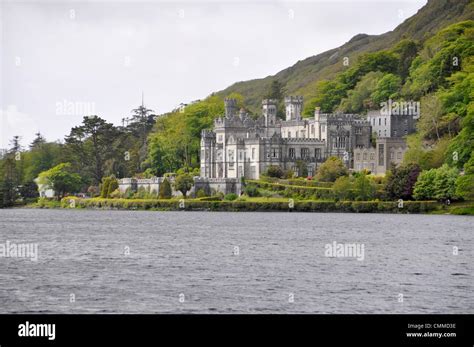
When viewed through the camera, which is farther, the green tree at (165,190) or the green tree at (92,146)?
the green tree at (92,146)

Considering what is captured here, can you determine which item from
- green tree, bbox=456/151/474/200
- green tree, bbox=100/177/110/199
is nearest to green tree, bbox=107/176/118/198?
green tree, bbox=100/177/110/199

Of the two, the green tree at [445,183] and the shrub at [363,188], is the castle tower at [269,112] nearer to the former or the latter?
the shrub at [363,188]

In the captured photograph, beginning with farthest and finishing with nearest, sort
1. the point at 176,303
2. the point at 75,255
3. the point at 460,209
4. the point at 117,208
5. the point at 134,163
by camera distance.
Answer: the point at 134,163 → the point at 117,208 → the point at 460,209 → the point at 75,255 → the point at 176,303

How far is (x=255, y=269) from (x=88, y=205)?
7739 cm

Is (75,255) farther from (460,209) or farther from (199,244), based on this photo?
(460,209)

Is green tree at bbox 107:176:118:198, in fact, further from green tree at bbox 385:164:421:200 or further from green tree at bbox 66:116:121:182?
green tree at bbox 385:164:421:200

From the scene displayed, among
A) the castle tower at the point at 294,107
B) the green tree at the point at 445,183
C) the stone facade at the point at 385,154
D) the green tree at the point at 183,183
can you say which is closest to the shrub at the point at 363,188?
the green tree at the point at 445,183

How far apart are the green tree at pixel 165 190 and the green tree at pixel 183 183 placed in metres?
0.80

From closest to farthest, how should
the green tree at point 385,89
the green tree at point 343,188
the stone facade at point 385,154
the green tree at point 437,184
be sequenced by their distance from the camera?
the green tree at point 437,184 < the green tree at point 343,188 < the stone facade at point 385,154 < the green tree at point 385,89

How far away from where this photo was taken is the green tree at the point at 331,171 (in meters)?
115

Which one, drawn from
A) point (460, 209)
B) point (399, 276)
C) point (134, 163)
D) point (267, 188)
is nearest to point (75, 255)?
point (399, 276)
